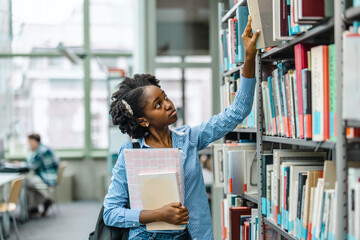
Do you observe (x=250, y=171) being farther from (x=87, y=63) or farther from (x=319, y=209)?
(x=87, y=63)

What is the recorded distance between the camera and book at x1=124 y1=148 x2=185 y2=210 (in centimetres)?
166

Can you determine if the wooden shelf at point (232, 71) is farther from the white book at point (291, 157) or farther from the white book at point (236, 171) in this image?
the white book at point (291, 157)

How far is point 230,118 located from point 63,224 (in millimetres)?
4887

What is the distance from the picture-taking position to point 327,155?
6.44ft

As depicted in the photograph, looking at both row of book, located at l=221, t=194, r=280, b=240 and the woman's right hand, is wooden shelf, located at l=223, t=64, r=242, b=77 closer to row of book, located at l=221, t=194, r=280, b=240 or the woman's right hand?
row of book, located at l=221, t=194, r=280, b=240

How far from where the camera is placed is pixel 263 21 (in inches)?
73.1

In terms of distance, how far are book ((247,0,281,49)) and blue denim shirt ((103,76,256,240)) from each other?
0.17m

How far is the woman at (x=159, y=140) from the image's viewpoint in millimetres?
1715

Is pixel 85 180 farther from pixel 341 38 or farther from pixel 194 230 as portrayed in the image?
pixel 341 38

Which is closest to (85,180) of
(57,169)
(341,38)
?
(57,169)

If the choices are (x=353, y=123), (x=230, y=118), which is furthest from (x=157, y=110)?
(x=353, y=123)

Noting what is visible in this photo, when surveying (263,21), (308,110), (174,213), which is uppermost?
(263,21)

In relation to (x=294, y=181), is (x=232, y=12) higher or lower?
higher

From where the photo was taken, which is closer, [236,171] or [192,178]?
[192,178]
